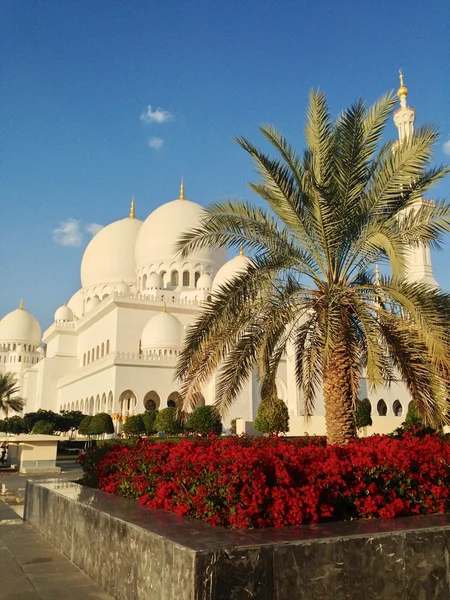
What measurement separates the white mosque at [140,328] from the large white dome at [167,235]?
0.21 feet

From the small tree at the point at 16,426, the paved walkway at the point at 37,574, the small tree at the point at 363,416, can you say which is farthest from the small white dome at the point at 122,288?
the paved walkway at the point at 37,574

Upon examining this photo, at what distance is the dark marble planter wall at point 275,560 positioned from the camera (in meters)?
3.17

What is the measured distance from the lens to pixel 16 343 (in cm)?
4969

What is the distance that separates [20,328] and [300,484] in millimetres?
49391

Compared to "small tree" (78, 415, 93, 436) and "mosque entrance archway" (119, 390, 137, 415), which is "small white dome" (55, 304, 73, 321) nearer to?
"mosque entrance archway" (119, 390, 137, 415)

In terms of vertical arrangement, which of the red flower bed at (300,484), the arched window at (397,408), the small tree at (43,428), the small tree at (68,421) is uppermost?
the arched window at (397,408)

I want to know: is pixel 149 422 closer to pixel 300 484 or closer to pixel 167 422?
pixel 167 422

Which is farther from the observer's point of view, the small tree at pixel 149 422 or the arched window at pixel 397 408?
the arched window at pixel 397 408

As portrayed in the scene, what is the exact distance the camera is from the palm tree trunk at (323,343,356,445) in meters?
7.83

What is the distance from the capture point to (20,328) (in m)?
50.1

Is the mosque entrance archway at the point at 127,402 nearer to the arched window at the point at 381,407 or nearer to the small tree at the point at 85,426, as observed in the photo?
the small tree at the point at 85,426

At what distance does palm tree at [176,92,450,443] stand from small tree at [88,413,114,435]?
15.5m

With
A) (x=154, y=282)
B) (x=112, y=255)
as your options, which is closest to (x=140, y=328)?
(x=154, y=282)

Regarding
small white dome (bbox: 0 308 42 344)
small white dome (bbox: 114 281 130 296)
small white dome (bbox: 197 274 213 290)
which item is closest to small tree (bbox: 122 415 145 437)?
small white dome (bbox: 114 281 130 296)
